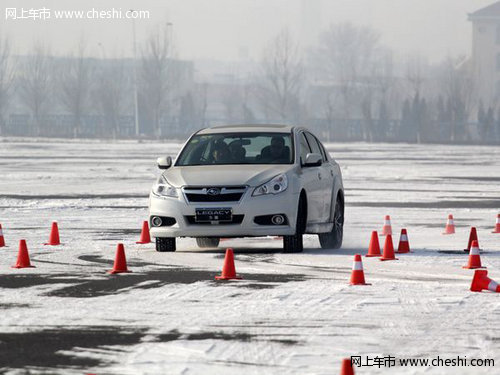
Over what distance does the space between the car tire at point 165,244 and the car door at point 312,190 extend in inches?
69.6

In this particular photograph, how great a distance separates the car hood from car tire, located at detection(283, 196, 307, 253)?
51 cm

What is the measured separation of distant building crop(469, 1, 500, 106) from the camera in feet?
449

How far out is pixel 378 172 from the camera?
145ft

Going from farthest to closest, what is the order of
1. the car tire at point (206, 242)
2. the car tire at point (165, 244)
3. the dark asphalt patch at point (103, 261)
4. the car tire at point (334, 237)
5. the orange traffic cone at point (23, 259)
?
the car tire at point (206, 242), the car tire at point (334, 237), the car tire at point (165, 244), the dark asphalt patch at point (103, 261), the orange traffic cone at point (23, 259)

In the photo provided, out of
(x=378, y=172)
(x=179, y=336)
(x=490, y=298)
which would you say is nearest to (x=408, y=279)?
(x=490, y=298)

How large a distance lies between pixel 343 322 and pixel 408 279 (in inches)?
130

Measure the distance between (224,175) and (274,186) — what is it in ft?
2.11

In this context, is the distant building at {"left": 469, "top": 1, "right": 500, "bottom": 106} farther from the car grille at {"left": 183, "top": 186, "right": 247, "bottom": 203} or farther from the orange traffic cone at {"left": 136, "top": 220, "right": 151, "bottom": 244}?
the car grille at {"left": 183, "top": 186, "right": 247, "bottom": 203}

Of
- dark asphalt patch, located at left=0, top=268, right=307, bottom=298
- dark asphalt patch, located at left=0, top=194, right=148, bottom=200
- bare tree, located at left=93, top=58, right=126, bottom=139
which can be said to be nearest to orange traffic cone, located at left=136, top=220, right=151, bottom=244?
dark asphalt patch, located at left=0, top=268, right=307, bottom=298

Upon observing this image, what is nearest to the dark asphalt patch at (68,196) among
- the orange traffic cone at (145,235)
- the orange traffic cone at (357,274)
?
the orange traffic cone at (145,235)

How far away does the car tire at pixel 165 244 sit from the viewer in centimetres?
1638

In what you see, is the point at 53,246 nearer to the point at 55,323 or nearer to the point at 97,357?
the point at 55,323

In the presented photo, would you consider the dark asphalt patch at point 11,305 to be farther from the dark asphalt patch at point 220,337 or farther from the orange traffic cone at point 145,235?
the orange traffic cone at point 145,235

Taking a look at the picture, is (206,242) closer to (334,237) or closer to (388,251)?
(334,237)
